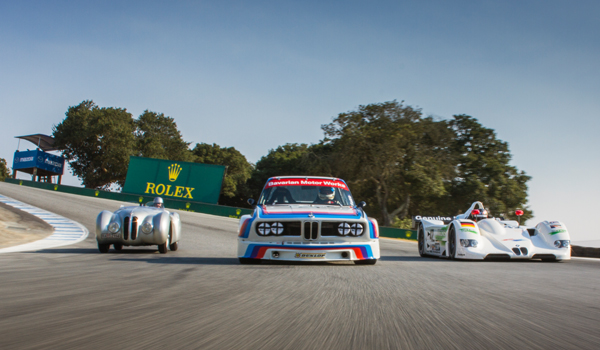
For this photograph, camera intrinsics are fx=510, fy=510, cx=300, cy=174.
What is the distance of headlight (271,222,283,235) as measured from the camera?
7.55 metres

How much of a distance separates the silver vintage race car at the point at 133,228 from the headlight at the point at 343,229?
4.74m

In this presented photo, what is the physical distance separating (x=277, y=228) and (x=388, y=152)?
27.6 meters

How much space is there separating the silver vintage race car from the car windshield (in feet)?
9.02

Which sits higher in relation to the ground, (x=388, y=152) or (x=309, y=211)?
(x=388, y=152)

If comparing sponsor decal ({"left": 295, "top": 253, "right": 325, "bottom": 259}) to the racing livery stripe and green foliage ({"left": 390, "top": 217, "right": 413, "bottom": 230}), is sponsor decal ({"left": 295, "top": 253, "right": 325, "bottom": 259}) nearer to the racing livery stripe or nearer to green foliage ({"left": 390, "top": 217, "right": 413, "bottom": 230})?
the racing livery stripe

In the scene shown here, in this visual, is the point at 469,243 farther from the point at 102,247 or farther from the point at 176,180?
the point at 176,180

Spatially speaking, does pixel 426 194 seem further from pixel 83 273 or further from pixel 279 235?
pixel 83 273

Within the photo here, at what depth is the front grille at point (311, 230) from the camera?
24.4 feet

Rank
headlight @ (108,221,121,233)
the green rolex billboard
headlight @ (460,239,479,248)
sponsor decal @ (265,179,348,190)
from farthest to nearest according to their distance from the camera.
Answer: the green rolex billboard, headlight @ (108,221,121,233), headlight @ (460,239,479,248), sponsor decal @ (265,179,348,190)

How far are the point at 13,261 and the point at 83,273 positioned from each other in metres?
2.26

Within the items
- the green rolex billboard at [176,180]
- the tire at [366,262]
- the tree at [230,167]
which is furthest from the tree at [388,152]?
the tree at [230,167]

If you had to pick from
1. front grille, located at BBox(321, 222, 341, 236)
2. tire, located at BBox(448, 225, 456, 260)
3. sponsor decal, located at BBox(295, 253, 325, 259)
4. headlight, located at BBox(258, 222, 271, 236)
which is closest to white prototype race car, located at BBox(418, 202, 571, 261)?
tire, located at BBox(448, 225, 456, 260)

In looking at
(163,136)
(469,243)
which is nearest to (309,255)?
(469,243)

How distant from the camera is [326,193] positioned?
30.8 ft
